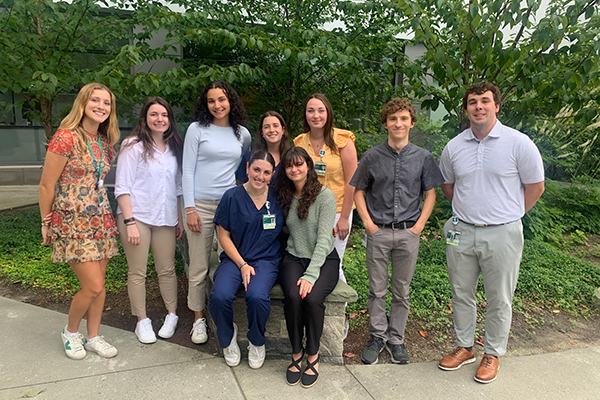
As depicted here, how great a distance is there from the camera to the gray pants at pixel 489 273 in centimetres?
272

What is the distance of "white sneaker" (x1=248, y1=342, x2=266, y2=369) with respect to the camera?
2.88 m

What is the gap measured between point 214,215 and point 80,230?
911 millimetres

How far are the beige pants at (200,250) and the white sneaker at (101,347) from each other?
625 mm

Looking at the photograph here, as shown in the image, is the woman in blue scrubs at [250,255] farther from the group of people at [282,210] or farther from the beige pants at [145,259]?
the beige pants at [145,259]

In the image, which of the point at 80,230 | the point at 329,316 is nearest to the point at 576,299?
the point at 329,316

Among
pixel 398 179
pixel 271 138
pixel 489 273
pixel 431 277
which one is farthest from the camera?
pixel 431 277

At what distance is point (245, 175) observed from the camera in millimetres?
3352

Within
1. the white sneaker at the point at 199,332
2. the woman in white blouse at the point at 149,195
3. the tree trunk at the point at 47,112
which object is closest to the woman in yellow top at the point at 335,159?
the woman in white blouse at the point at 149,195

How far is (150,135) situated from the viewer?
314 cm

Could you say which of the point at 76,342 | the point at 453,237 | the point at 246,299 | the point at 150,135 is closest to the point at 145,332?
the point at 76,342

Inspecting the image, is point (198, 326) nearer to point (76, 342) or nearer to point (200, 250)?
point (200, 250)

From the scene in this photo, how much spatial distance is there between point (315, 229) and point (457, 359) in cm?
137

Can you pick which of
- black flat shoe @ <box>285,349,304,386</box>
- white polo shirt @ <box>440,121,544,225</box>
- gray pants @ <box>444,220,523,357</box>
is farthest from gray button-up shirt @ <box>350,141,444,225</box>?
black flat shoe @ <box>285,349,304,386</box>

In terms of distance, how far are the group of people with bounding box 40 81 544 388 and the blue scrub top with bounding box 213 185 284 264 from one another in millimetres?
10
